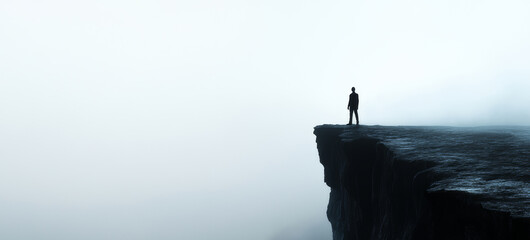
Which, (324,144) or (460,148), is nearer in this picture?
(460,148)

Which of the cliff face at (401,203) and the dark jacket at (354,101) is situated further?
the dark jacket at (354,101)

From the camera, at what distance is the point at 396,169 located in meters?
14.0

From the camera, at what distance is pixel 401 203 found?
46.7ft

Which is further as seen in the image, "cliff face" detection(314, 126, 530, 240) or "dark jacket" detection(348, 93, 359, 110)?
"dark jacket" detection(348, 93, 359, 110)

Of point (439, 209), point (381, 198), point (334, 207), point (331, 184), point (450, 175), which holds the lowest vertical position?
point (334, 207)

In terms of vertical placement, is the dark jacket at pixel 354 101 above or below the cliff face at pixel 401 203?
above

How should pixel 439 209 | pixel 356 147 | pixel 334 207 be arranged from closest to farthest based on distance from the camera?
pixel 439 209, pixel 356 147, pixel 334 207

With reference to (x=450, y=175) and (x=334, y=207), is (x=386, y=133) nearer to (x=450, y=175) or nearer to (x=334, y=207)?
(x=450, y=175)

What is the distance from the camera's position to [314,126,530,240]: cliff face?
7246 mm

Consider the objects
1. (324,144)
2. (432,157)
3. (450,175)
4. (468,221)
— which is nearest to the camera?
(468,221)

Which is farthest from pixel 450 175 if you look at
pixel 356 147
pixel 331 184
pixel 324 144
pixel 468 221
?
pixel 331 184

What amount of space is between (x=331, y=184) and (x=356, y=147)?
15.9 m

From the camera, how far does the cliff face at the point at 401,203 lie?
7.25 metres

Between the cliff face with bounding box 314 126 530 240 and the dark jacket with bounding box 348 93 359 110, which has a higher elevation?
the dark jacket with bounding box 348 93 359 110
